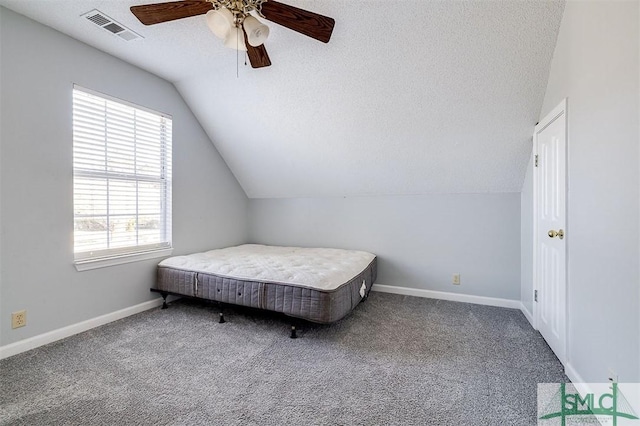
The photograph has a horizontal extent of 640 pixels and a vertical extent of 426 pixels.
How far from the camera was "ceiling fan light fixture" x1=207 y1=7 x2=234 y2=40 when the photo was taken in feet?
5.25

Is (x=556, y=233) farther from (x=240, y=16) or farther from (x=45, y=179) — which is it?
(x=45, y=179)

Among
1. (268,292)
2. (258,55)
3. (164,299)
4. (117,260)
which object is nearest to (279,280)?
(268,292)

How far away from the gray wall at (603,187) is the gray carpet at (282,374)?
0.49 m

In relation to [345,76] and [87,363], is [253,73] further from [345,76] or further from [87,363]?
[87,363]

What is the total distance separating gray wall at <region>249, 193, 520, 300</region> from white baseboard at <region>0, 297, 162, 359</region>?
205 centimetres

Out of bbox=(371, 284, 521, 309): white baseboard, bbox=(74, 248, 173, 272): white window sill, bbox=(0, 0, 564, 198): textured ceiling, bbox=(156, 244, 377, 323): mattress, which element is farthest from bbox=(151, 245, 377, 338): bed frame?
bbox=(0, 0, 564, 198): textured ceiling

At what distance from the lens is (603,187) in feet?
4.67

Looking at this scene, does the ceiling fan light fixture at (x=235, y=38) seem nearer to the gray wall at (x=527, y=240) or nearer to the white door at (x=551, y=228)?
the white door at (x=551, y=228)

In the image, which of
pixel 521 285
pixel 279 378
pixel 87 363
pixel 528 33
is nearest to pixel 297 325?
pixel 279 378

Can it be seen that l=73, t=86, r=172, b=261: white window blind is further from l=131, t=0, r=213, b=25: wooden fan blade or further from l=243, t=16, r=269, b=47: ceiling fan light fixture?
l=243, t=16, r=269, b=47: ceiling fan light fixture

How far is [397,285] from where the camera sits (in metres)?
3.61

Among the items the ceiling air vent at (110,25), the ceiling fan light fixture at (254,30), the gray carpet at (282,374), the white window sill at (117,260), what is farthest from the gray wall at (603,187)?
the white window sill at (117,260)

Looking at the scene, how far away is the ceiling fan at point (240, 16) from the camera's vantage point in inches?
63.0

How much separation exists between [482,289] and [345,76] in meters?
2.70
